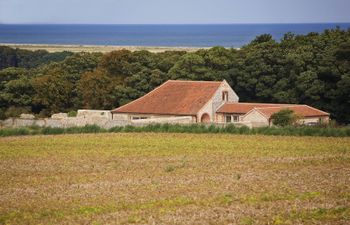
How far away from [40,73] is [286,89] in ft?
75.7

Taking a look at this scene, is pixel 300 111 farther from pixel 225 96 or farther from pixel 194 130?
pixel 194 130

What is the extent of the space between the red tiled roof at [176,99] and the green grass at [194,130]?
974 centimetres

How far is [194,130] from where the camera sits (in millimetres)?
46750

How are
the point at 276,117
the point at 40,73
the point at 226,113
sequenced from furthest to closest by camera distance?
the point at 40,73 → the point at 226,113 → the point at 276,117

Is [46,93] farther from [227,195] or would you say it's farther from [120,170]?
[227,195]

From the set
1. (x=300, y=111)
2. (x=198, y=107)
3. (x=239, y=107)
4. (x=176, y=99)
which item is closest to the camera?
(x=300, y=111)

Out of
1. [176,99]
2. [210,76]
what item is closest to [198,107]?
[176,99]

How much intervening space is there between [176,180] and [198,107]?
101 feet

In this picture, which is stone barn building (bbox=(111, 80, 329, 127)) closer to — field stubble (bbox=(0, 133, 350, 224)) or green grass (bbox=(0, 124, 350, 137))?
green grass (bbox=(0, 124, 350, 137))

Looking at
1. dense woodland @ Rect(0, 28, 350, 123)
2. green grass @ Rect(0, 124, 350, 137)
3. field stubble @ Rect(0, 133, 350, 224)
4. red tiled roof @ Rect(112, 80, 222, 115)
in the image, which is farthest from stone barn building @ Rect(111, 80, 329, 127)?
field stubble @ Rect(0, 133, 350, 224)

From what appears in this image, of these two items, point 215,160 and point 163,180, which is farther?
point 215,160

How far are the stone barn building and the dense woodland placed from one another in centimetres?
367

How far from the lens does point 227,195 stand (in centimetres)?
2361

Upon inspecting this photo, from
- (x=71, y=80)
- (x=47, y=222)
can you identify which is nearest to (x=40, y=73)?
(x=71, y=80)
